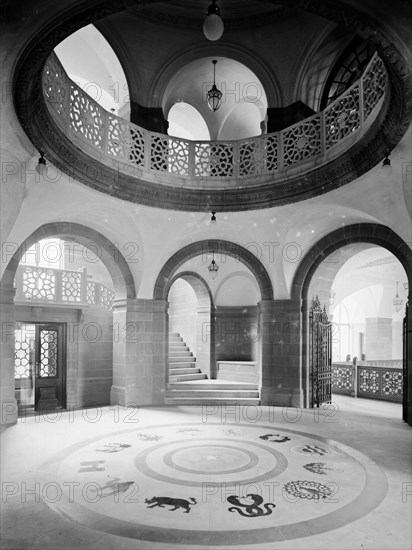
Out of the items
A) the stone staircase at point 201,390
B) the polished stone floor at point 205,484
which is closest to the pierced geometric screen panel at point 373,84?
the polished stone floor at point 205,484

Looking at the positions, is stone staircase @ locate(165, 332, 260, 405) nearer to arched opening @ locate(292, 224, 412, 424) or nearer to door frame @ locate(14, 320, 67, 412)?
arched opening @ locate(292, 224, 412, 424)

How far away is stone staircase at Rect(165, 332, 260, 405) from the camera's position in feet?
37.2

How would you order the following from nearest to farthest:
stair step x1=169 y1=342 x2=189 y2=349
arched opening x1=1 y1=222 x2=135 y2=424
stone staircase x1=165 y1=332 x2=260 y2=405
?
1. arched opening x1=1 y1=222 x2=135 y2=424
2. stone staircase x1=165 y1=332 x2=260 y2=405
3. stair step x1=169 y1=342 x2=189 y2=349

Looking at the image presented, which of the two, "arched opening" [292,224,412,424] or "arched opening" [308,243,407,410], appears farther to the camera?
"arched opening" [308,243,407,410]

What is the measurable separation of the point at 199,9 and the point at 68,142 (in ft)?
17.7

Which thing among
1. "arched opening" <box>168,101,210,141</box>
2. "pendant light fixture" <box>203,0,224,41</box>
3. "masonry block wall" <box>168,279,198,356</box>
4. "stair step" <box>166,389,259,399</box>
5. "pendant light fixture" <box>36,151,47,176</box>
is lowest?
"stair step" <box>166,389,259,399</box>

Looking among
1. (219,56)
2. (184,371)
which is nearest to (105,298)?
(184,371)

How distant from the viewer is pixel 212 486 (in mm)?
5359

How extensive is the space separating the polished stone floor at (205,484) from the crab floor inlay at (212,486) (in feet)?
0.05

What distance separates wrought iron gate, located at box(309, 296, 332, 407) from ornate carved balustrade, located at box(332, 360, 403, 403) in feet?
5.67

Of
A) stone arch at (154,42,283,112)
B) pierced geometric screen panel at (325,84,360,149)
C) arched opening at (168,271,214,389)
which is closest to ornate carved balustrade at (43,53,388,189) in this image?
pierced geometric screen panel at (325,84,360,149)

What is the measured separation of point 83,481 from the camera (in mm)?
5488

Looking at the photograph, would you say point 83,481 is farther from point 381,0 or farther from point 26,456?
point 381,0

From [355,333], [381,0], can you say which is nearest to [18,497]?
[381,0]
